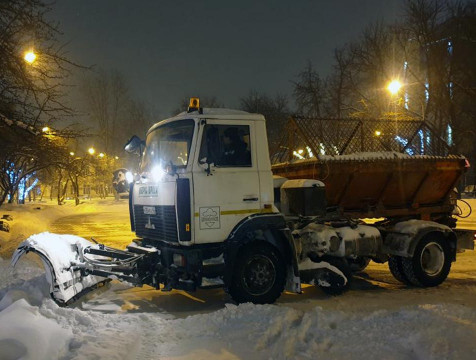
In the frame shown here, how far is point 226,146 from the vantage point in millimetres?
6426

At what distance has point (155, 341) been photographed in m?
4.95

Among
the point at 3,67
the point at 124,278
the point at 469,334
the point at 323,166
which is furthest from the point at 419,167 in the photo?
the point at 3,67

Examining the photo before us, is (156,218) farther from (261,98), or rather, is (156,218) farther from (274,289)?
(261,98)

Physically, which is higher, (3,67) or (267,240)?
(3,67)

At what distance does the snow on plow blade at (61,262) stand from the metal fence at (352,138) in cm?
436

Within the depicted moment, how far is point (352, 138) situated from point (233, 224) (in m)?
3.67

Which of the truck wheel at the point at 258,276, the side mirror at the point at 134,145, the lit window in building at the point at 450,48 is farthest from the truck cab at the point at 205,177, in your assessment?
the lit window in building at the point at 450,48

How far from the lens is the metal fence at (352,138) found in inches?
331

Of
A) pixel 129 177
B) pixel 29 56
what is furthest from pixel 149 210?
pixel 29 56

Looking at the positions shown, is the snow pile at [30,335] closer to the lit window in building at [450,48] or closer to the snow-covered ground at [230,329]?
the snow-covered ground at [230,329]

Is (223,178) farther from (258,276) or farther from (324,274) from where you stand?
(324,274)

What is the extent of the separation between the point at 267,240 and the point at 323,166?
71.3 inches

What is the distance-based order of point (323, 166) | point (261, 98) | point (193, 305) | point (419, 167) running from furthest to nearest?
1. point (261, 98)
2. point (419, 167)
3. point (323, 166)
4. point (193, 305)

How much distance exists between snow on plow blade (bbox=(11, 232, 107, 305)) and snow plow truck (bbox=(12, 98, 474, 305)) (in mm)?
16
